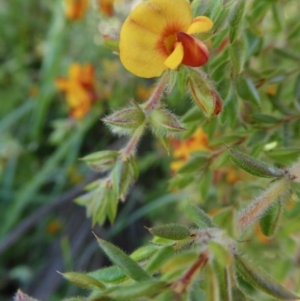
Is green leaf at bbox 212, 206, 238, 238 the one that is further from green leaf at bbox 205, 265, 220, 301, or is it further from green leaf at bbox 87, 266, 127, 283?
green leaf at bbox 87, 266, 127, 283

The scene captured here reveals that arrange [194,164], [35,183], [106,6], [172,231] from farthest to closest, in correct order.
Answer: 1. [35,183]
2. [106,6]
3. [194,164]
4. [172,231]

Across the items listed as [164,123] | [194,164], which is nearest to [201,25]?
[164,123]

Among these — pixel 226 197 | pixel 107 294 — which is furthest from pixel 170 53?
pixel 226 197

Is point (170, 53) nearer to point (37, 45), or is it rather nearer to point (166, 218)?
point (166, 218)

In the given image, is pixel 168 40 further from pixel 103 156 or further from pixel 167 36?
pixel 103 156

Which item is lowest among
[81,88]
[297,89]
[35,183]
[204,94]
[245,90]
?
[35,183]

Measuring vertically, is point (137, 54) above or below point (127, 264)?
above

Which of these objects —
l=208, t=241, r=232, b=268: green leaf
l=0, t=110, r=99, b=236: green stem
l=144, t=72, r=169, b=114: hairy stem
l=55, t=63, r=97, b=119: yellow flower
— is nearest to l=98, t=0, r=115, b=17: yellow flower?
l=55, t=63, r=97, b=119: yellow flower
